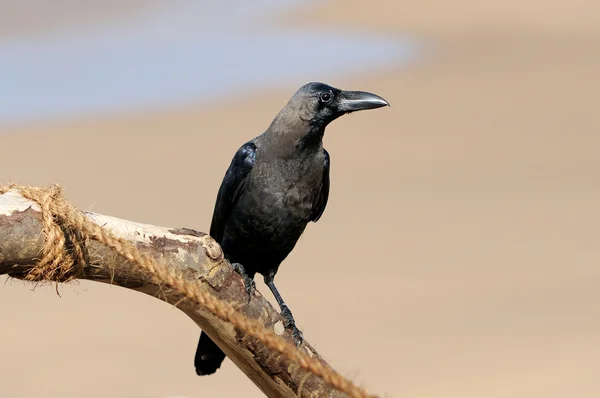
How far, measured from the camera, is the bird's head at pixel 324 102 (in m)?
4.12

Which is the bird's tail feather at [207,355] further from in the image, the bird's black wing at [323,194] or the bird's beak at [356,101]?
the bird's beak at [356,101]

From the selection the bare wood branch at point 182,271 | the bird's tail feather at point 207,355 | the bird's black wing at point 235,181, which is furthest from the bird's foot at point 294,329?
the bird's black wing at point 235,181

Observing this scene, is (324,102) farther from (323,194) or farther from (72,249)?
(72,249)

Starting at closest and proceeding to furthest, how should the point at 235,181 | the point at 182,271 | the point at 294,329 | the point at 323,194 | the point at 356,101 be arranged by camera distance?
1. the point at 182,271
2. the point at 294,329
3. the point at 356,101
4. the point at 235,181
5. the point at 323,194

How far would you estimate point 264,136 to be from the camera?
4.28m

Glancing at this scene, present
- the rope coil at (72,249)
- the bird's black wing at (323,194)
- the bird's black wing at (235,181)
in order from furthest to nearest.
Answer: the bird's black wing at (323,194)
the bird's black wing at (235,181)
the rope coil at (72,249)

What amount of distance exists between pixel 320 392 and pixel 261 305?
1.20ft

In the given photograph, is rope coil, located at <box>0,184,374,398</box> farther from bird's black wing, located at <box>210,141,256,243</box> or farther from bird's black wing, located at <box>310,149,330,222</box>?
bird's black wing, located at <box>310,149,330,222</box>

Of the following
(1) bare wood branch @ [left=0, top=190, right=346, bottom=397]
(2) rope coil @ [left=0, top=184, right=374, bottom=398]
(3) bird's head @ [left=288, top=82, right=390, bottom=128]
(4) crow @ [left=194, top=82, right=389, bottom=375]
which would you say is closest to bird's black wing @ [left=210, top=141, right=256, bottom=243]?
(4) crow @ [left=194, top=82, right=389, bottom=375]

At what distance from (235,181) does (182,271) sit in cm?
102

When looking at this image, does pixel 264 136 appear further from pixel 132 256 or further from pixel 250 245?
pixel 132 256

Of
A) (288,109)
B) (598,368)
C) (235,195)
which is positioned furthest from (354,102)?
(598,368)

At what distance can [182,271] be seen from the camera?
327 centimetres

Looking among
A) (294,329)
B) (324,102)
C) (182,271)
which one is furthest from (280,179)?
(182,271)
